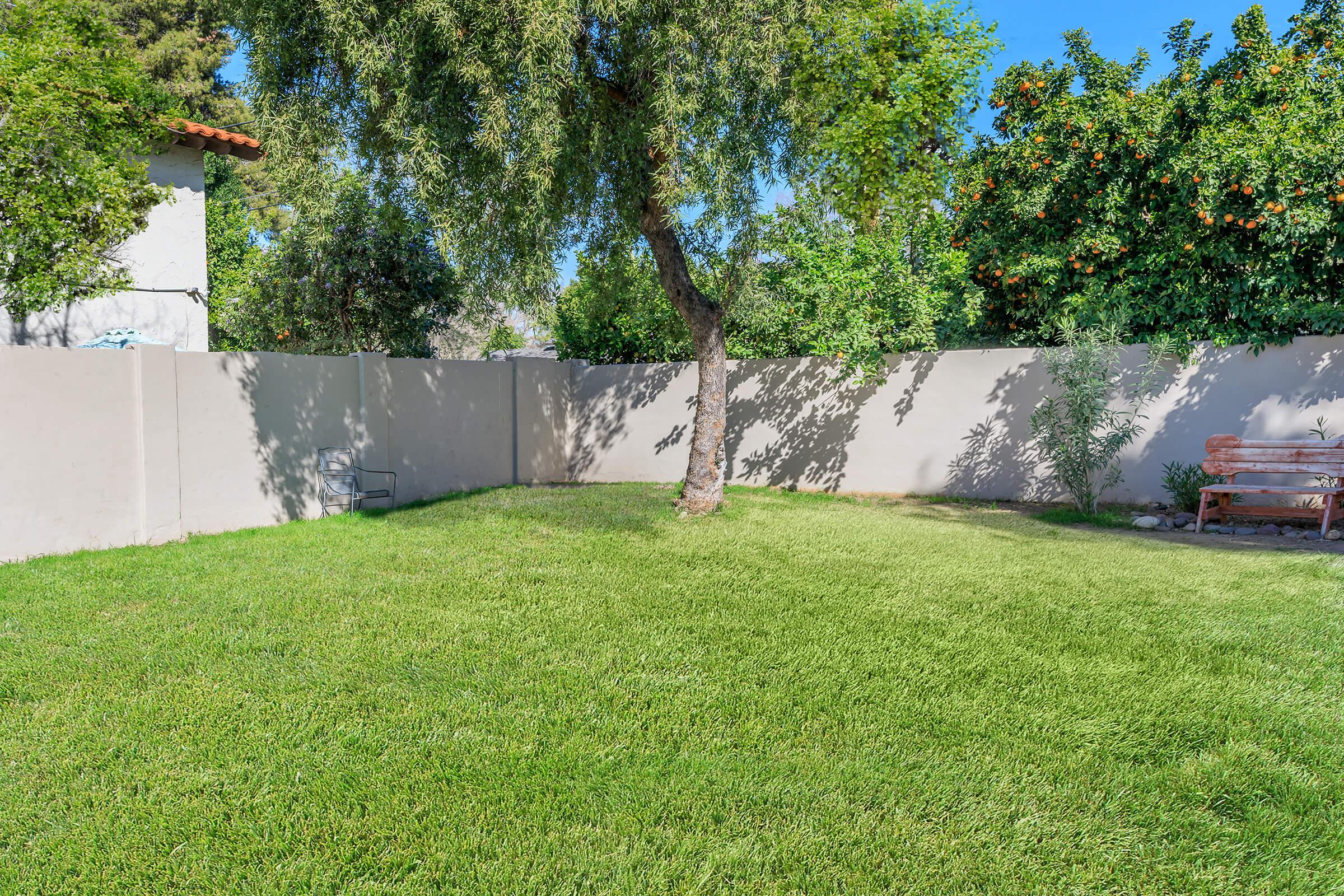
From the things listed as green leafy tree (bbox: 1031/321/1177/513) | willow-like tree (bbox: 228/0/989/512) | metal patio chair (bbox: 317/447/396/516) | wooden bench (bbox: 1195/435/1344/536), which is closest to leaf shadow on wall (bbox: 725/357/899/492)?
green leafy tree (bbox: 1031/321/1177/513)

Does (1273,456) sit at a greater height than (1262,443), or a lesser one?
lesser

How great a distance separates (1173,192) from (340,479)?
1004 cm

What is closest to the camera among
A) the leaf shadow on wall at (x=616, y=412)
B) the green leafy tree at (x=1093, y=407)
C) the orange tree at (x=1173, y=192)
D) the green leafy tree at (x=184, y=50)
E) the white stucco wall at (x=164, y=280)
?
the orange tree at (x=1173, y=192)

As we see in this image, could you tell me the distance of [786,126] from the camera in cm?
818

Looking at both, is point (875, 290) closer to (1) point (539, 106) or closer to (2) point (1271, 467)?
(2) point (1271, 467)

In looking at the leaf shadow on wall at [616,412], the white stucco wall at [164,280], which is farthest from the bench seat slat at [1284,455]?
the white stucco wall at [164,280]

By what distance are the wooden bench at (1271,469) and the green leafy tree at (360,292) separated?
10790 millimetres

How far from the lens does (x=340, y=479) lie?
28.2ft

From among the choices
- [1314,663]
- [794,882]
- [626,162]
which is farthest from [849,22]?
[794,882]

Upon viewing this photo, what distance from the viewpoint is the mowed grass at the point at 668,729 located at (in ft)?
8.14

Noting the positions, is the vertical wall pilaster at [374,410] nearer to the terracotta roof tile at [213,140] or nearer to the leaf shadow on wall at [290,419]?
the leaf shadow on wall at [290,419]

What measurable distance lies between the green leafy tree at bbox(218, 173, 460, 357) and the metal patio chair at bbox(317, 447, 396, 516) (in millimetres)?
4669

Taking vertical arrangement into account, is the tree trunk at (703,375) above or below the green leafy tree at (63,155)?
below

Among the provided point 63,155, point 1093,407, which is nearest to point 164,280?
point 63,155
